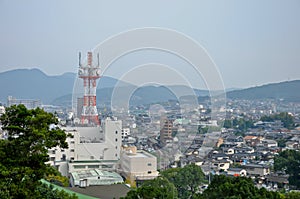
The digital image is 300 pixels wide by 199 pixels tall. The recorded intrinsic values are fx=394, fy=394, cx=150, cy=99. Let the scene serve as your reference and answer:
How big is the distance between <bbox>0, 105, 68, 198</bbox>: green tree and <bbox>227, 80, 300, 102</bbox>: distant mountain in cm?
3058

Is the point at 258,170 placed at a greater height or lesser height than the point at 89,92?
lesser

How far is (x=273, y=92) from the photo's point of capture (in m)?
33.7

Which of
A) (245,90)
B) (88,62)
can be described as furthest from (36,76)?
(88,62)

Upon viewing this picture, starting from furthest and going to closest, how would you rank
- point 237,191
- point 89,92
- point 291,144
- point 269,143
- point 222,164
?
point 269,143
point 291,144
point 89,92
point 222,164
point 237,191

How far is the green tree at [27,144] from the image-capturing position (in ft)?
6.71

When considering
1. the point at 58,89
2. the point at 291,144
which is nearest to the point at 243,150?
the point at 291,144

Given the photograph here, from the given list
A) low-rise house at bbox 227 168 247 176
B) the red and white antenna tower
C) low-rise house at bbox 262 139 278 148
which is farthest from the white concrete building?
low-rise house at bbox 262 139 278 148

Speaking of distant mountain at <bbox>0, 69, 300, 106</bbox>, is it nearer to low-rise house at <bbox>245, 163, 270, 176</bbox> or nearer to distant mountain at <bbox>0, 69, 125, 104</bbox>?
distant mountain at <bbox>0, 69, 125, 104</bbox>

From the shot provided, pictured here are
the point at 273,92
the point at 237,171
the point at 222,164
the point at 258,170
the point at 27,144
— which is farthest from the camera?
the point at 273,92

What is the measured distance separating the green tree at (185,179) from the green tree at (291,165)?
1.83 meters

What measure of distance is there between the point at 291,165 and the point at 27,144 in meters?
5.42

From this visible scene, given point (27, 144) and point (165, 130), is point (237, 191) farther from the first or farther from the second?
point (165, 130)

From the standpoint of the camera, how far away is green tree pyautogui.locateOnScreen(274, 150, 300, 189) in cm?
634

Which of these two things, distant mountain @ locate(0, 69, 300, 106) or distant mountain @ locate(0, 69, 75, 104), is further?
distant mountain @ locate(0, 69, 75, 104)
